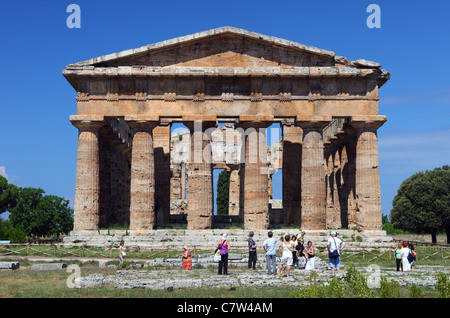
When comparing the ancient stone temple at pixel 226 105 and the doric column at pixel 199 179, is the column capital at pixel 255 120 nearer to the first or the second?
the ancient stone temple at pixel 226 105

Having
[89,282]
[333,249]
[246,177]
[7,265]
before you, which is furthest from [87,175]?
[333,249]

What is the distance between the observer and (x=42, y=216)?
5244cm

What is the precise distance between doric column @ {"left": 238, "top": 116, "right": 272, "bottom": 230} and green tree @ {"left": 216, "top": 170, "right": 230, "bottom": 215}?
101 ft

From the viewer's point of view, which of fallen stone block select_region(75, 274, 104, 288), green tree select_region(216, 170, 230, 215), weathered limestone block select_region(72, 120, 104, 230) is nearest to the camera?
fallen stone block select_region(75, 274, 104, 288)

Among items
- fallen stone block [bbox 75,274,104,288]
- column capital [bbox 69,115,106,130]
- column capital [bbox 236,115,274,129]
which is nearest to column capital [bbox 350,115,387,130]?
column capital [bbox 236,115,274,129]

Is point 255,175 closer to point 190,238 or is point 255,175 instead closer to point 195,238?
point 195,238

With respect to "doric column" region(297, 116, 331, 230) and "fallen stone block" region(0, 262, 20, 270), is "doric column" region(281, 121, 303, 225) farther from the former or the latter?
"fallen stone block" region(0, 262, 20, 270)

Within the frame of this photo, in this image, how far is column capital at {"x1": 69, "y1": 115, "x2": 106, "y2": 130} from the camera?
30656 millimetres

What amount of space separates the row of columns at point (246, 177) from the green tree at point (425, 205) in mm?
24518

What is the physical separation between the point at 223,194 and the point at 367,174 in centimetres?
3283

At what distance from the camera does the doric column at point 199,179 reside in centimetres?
3069

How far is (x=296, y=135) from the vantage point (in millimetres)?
36469

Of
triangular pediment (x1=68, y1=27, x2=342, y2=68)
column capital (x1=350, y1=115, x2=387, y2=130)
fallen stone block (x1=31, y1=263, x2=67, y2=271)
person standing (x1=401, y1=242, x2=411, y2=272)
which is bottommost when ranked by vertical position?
fallen stone block (x1=31, y1=263, x2=67, y2=271)

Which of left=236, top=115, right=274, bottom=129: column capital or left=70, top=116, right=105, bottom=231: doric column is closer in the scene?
left=70, top=116, right=105, bottom=231: doric column
